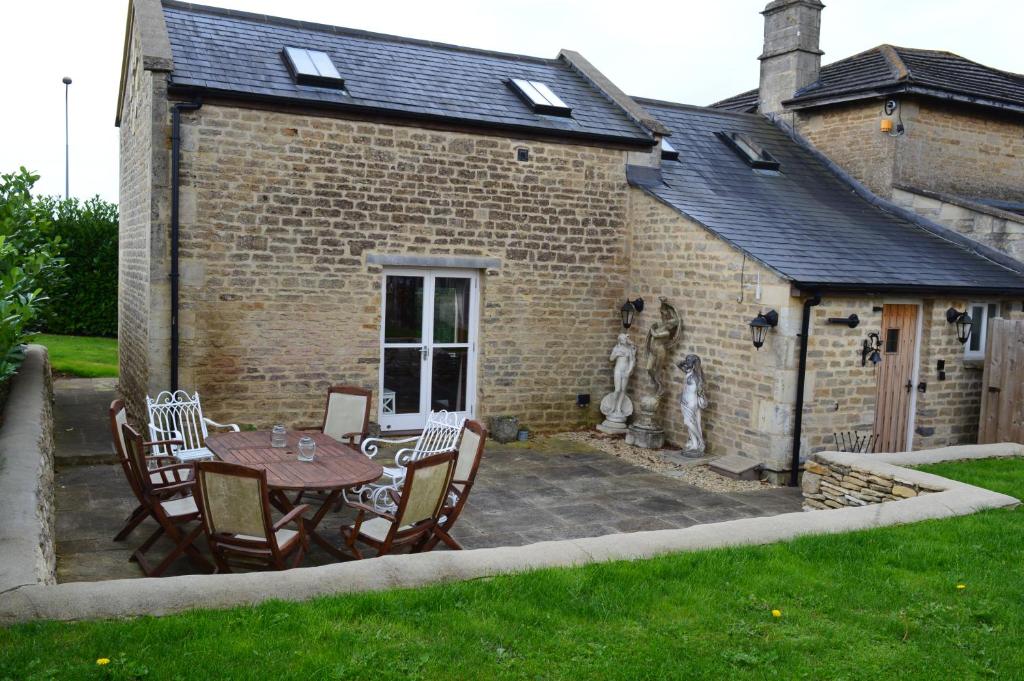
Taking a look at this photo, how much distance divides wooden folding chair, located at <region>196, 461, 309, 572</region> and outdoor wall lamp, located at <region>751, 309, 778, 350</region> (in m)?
5.98

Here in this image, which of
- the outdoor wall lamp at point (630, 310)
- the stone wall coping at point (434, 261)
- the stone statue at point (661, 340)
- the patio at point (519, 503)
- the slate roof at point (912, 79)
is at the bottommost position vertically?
the patio at point (519, 503)

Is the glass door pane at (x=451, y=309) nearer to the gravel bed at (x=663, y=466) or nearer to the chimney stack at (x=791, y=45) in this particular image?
the gravel bed at (x=663, y=466)

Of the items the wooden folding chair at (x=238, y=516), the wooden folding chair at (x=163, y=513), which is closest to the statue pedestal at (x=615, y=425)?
the wooden folding chair at (x=163, y=513)

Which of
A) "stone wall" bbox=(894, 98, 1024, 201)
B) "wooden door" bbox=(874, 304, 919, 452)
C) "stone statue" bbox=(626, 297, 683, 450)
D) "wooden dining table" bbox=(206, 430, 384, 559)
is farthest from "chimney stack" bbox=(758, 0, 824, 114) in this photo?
"wooden dining table" bbox=(206, 430, 384, 559)

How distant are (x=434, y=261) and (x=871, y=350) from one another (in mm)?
5443

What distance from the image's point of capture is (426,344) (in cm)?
1113

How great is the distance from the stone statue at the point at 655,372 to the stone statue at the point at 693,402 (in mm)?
657

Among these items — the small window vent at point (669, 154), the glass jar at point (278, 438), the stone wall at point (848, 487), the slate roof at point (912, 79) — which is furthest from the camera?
the slate roof at point (912, 79)

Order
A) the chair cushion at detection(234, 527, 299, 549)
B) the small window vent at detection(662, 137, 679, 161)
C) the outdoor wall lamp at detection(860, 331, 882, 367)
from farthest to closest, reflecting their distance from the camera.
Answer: the small window vent at detection(662, 137, 679, 161)
the outdoor wall lamp at detection(860, 331, 882, 367)
the chair cushion at detection(234, 527, 299, 549)

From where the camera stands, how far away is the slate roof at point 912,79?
13.7m

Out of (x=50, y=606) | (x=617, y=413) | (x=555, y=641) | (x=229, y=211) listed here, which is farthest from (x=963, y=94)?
(x=50, y=606)

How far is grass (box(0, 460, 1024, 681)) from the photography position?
3.84 meters

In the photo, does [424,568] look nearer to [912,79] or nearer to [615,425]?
[615,425]

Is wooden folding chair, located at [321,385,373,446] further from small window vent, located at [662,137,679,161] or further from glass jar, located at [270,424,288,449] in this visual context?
small window vent, located at [662,137,679,161]
